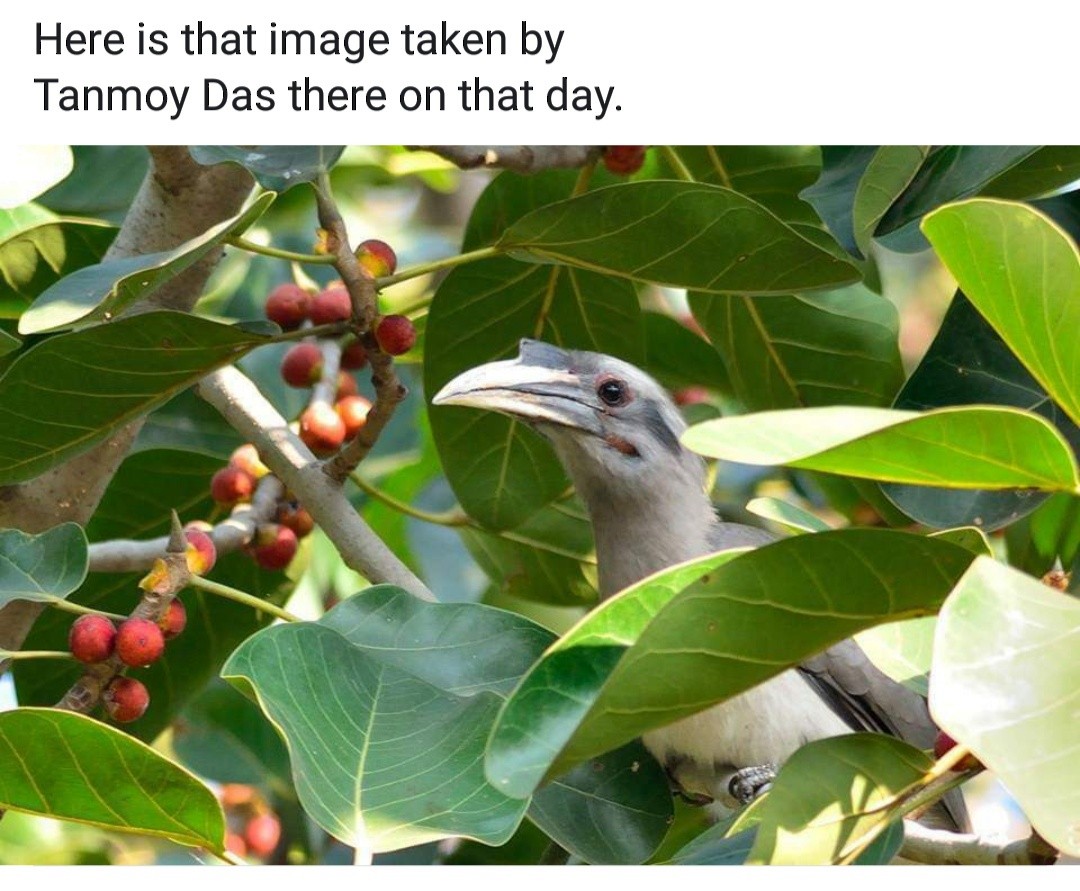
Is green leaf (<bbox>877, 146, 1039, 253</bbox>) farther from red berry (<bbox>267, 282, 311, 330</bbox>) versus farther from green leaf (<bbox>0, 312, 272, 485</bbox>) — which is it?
red berry (<bbox>267, 282, 311, 330</bbox>)

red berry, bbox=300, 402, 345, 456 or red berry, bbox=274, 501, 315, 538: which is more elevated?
red berry, bbox=300, 402, 345, 456

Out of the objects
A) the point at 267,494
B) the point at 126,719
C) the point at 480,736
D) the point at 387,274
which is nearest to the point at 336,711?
the point at 480,736

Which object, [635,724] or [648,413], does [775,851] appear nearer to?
[635,724]

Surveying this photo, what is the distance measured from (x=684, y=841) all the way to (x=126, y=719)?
57.6 inches

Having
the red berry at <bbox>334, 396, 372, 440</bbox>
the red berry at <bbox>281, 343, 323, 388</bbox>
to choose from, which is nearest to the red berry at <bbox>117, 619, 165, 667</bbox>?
the red berry at <bbox>334, 396, 372, 440</bbox>

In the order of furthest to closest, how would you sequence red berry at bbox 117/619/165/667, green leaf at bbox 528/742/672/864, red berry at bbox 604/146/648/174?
red berry at bbox 604/146/648/174
red berry at bbox 117/619/165/667
green leaf at bbox 528/742/672/864

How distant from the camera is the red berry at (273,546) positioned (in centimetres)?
379

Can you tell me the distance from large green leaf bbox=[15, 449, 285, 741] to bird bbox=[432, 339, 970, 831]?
90 cm

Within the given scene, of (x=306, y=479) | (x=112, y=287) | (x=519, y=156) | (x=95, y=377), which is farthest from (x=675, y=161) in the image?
(x=112, y=287)

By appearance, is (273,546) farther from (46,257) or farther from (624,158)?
(624,158)

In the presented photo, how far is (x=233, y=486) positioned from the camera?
390cm

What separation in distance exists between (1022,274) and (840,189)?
1.21 metres

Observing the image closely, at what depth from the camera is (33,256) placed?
12.0 feet

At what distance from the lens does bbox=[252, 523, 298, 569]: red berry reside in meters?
3.79
